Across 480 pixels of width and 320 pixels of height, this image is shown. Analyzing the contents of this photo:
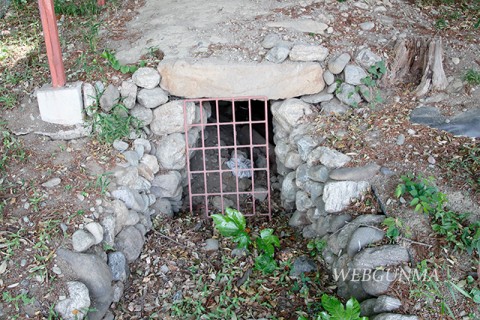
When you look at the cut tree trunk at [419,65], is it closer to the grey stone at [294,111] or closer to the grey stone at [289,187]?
the grey stone at [294,111]

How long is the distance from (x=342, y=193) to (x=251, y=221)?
3.93ft

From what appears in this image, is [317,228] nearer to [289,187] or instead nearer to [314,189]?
[314,189]

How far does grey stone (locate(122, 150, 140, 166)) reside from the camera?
4.81m

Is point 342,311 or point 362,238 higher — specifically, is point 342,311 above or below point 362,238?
below

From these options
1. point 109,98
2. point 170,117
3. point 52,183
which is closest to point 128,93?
point 109,98

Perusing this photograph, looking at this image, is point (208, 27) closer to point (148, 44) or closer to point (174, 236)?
point (148, 44)

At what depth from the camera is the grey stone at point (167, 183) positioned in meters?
5.16

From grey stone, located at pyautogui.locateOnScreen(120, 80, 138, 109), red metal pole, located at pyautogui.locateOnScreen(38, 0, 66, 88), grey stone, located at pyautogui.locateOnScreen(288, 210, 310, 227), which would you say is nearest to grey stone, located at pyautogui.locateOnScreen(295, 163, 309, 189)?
grey stone, located at pyautogui.locateOnScreen(288, 210, 310, 227)

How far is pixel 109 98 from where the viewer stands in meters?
4.91

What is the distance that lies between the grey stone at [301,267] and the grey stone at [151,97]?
183 centimetres

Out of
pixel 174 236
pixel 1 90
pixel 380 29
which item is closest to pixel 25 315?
pixel 174 236

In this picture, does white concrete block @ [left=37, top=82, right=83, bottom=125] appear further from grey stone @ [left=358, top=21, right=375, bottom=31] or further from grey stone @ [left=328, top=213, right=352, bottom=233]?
grey stone @ [left=358, top=21, right=375, bottom=31]

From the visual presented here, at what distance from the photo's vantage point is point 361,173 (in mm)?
4438

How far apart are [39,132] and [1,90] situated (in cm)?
58
